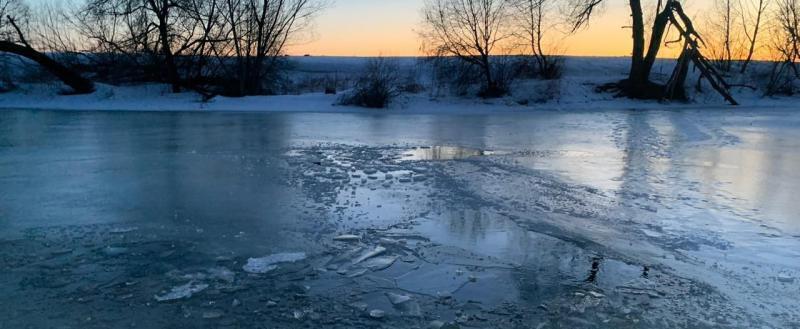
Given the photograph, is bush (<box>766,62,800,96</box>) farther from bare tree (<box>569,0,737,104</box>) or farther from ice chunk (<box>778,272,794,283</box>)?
ice chunk (<box>778,272,794,283</box>)

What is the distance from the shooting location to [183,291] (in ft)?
12.9

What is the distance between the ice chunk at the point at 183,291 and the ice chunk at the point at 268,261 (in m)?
0.41

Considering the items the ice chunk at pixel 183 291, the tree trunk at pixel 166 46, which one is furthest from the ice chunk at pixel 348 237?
the tree trunk at pixel 166 46

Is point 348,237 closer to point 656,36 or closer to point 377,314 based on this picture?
point 377,314

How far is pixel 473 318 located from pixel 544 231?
84.5 inches

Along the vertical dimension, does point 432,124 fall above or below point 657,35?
below

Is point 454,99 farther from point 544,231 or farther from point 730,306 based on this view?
point 730,306

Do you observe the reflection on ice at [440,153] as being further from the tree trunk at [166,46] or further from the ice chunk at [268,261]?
the tree trunk at [166,46]

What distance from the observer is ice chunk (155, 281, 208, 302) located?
382cm

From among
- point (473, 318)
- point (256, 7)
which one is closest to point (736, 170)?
point (473, 318)

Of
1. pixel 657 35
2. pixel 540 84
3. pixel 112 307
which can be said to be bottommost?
pixel 112 307

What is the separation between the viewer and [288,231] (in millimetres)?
5398

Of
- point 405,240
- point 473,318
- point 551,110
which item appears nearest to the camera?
point 473,318

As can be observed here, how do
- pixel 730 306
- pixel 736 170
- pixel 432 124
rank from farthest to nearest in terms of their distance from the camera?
pixel 432 124, pixel 736 170, pixel 730 306
